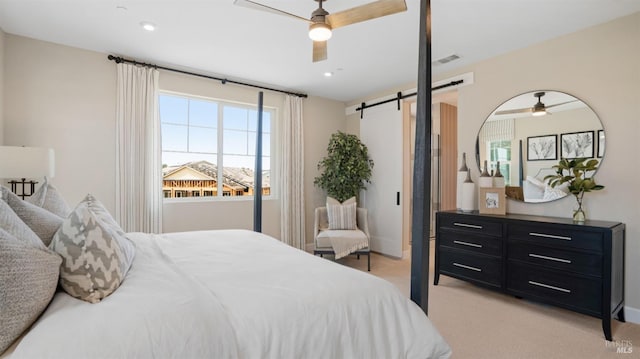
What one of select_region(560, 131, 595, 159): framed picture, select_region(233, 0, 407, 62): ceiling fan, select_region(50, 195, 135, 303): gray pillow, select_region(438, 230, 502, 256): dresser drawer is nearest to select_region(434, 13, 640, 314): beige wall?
select_region(560, 131, 595, 159): framed picture

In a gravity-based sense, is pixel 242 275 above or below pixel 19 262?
below

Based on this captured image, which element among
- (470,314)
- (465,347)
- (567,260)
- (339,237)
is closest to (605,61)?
(567,260)

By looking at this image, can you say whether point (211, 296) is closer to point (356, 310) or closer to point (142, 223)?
point (356, 310)

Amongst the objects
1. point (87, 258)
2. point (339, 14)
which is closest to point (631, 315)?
point (339, 14)

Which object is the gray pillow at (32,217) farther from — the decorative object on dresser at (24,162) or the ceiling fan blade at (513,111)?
the ceiling fan blade at (513,111)

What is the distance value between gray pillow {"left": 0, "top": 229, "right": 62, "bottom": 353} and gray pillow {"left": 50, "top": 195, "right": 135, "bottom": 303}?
84 mm

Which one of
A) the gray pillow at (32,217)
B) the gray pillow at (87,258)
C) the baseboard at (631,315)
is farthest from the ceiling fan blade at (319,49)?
the baseboard at (631,315)

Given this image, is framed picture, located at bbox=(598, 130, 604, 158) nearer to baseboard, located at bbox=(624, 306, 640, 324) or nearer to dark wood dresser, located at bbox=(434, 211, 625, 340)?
dark wood dresser, located at bbox=(434, 211, 625, 340)

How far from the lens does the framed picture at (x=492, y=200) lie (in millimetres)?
3338

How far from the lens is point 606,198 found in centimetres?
283

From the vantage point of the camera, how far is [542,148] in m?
3.22

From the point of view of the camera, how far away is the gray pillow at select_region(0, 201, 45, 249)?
1.14 m

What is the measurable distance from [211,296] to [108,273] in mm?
420

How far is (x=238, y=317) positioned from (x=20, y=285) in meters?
0.69
